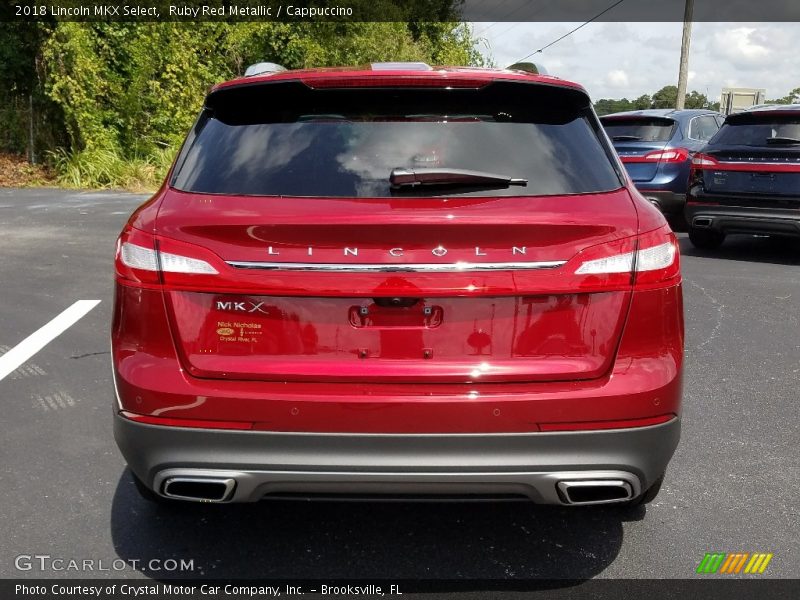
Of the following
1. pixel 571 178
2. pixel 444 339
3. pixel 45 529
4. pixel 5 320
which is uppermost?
pixel 571 178

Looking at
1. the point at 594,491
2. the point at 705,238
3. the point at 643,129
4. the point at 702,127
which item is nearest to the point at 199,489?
the point at 594,491

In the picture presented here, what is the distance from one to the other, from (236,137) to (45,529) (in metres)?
1.70

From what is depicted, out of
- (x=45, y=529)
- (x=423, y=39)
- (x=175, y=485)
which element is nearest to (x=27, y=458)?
(x=45, y=529)

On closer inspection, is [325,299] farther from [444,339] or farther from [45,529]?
[45,529]

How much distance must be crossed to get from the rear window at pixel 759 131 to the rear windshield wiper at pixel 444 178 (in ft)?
25.2

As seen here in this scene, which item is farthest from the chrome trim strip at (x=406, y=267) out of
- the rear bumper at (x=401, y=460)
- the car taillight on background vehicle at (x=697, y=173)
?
the car taillight on background vehicle at (x=697, y=173)

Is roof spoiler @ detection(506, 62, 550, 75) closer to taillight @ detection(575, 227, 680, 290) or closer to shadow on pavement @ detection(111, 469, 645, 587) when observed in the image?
taillight @ detection(575, 227, 680, 290)

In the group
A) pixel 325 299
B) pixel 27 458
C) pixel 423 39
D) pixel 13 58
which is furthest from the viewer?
pixel 423 39

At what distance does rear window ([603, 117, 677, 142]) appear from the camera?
11586mm

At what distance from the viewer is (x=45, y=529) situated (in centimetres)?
329

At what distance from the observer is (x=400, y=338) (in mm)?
2584

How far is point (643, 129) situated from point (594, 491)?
9838 millimetres

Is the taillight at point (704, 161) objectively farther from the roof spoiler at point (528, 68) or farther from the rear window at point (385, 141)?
the rear window at point (385, 141)
